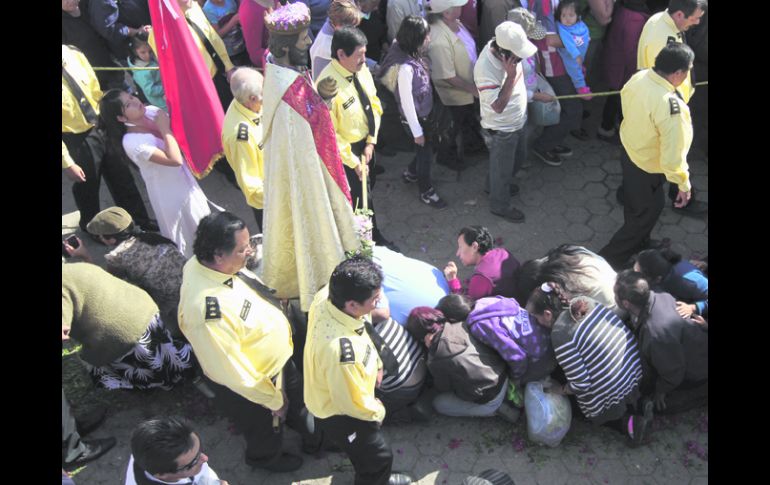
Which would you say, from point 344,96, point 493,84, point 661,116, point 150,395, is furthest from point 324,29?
point 150,395

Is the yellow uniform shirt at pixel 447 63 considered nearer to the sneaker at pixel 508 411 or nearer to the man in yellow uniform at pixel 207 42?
the man in yellow uniform at pixel 207 42

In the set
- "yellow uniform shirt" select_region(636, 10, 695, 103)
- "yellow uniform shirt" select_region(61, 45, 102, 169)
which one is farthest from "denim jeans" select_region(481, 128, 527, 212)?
"yellow uniform shirt" select_region(61, 45, 102, 169)

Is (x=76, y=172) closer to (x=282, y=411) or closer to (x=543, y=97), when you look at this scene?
(x=282, y=411)

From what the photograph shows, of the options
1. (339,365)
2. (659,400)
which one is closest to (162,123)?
(339,365)

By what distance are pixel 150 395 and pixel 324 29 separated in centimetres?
317

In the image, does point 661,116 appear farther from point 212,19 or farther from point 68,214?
point 68,214

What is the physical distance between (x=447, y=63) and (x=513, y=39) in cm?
90

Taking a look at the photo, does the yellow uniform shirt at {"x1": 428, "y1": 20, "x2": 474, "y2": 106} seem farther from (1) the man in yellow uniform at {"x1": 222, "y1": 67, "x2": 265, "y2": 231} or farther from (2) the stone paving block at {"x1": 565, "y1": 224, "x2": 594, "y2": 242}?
(1) the man in yellow uniform at {"x1": 222, "y1": 67, "x2": 265, "y2": 231}

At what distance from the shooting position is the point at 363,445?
3705 millimetres

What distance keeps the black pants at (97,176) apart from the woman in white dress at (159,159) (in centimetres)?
75

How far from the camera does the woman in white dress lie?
15.6 ft

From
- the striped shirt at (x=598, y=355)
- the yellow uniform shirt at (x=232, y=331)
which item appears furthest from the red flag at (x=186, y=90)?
the striped shirt at (x=598, y=355)

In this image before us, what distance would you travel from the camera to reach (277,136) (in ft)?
12.3

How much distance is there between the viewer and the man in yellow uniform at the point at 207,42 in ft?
Answer: 19.3
